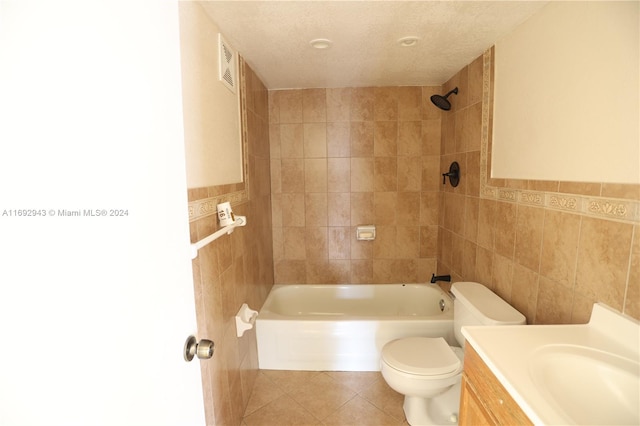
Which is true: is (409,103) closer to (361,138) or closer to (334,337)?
(361,138)

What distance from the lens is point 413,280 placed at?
9.15ft

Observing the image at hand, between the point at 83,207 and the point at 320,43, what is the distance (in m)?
1.62

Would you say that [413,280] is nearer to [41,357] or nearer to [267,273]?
[267,273]

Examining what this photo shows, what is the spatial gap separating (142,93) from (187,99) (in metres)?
0.67

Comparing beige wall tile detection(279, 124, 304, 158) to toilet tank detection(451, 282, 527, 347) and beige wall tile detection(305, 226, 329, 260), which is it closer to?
beige wall tile detection(305, 226, 329, 260)

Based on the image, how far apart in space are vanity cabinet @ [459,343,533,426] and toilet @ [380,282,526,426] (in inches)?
16.7

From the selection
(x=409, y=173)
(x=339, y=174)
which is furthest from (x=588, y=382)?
(x=339, y=174)

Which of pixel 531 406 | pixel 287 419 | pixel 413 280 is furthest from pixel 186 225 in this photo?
A: pixel 413 280

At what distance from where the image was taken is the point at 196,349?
0.71m

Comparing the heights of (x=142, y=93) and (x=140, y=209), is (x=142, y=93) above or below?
above

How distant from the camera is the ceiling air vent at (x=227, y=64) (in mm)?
1539

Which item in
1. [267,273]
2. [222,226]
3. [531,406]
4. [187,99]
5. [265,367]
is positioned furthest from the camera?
[267,273]

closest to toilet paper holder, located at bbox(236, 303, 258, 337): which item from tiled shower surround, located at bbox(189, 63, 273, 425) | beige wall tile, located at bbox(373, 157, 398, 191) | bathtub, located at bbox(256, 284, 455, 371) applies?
tiled shower surround, located at bbox(189, 63, 273, 425)

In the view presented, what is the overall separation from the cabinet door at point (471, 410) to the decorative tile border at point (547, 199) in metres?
0.77
